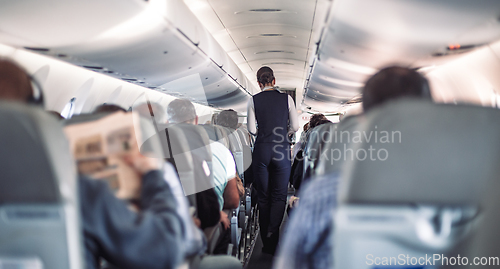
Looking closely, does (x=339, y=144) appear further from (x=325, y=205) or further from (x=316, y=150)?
(x=316, y=150)

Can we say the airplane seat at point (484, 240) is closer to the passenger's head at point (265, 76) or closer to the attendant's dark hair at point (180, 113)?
the attendant's dark hair at point (180, 113)

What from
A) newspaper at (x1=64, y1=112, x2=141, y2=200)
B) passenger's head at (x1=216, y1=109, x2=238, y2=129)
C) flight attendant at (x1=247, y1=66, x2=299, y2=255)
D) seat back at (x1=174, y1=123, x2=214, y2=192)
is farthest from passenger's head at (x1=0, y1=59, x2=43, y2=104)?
passenger's head at (x1=216, y1=109, x2=238, y2=129)

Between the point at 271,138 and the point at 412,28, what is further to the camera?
the point at 271,138

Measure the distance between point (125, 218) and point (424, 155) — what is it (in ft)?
3.17

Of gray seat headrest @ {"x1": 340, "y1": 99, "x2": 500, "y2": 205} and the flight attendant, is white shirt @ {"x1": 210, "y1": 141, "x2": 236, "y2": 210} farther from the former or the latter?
gray seat headrest @ {"x1": 340, "y1": 99, "x2": 500, "y2": 205}

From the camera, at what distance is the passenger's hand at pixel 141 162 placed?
1061 millimetres

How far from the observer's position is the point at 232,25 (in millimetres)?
6414

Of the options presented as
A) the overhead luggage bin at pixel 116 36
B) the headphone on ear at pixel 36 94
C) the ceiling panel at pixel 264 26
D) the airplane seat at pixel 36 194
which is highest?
the ceiling panel at pixel 264 26

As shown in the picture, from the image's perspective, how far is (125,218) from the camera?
104cm

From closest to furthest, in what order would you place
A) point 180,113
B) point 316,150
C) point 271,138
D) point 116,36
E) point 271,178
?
1. point 316,150
2. point 180,113
3. point 116,36
4. point 271,138
5. point 271,178

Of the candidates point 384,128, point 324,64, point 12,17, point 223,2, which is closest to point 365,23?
point 324,64

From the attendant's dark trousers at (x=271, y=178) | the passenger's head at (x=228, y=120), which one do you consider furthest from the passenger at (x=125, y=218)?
the passenger's head at (x=228, y=120)

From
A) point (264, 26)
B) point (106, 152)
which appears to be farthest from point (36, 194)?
point (264, 26)

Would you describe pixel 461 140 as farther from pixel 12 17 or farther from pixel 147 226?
pixel 12 17
